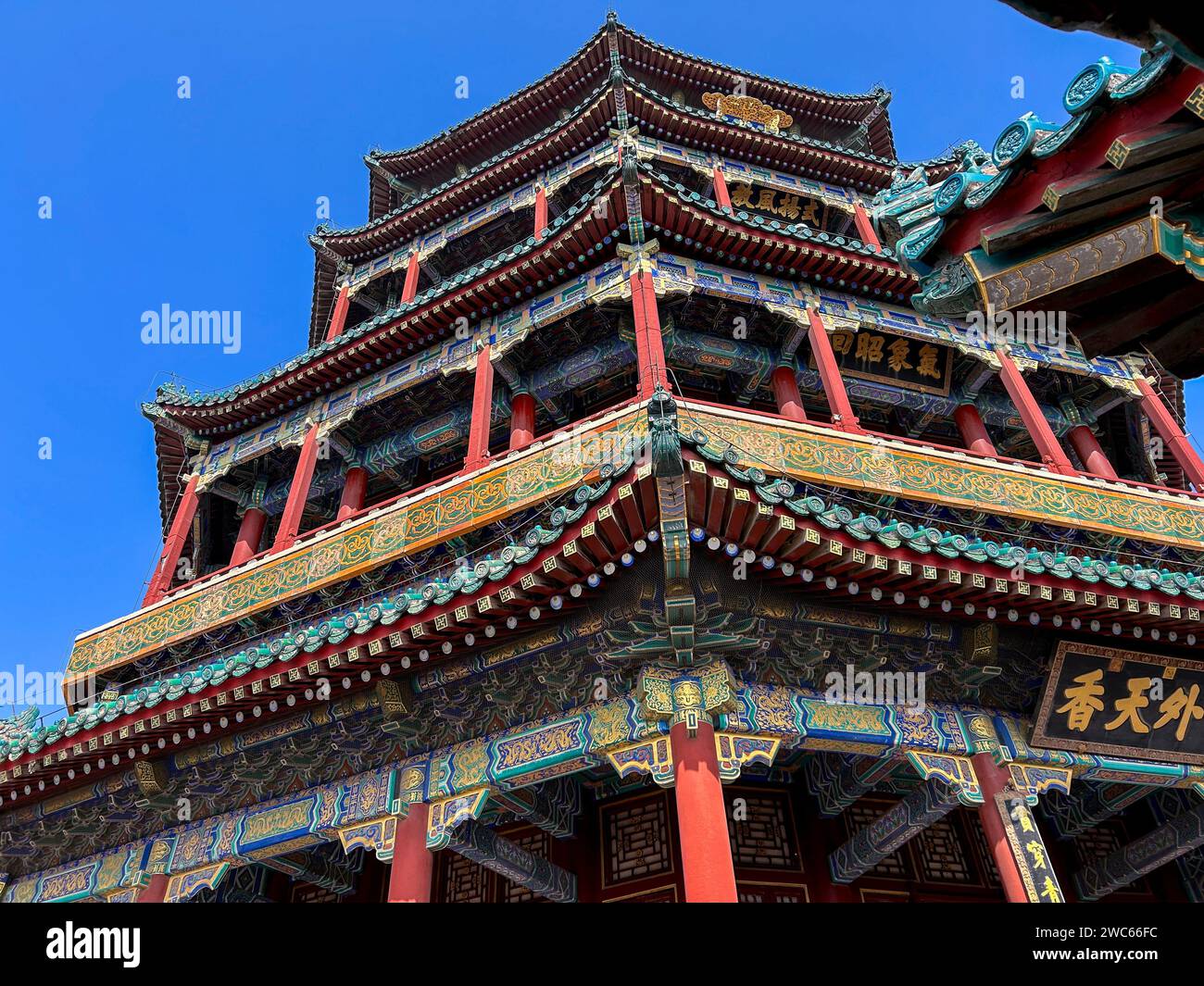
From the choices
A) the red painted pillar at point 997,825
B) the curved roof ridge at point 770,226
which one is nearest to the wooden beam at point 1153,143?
the red painted pillar at point 997,825

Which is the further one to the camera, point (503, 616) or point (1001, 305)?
point (503, 616)

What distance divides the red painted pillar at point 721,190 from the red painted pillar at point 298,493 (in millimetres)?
8301

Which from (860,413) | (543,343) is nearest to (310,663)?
(543,343)

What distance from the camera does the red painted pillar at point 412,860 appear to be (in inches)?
278

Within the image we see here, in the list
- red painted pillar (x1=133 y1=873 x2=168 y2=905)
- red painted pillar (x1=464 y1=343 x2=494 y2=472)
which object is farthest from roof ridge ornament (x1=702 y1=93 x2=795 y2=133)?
red painted pillar (x1=133 y1=873 x2=168 y2=905)

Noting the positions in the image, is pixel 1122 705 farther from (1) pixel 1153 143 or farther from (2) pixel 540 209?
(2) pixel 540 209

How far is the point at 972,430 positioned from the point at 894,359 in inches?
60.5

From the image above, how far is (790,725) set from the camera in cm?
684

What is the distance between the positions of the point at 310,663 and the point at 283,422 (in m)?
7.98

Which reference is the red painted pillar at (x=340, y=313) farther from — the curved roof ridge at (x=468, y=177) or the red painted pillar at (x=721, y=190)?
the red painted pillar at (x=721, y=190)

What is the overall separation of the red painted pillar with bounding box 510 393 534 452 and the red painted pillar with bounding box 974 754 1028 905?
701 cm

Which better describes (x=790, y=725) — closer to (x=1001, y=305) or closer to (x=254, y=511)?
(x=1001, y=305)

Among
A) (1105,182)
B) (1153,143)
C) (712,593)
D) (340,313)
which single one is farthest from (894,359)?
(340,313)
